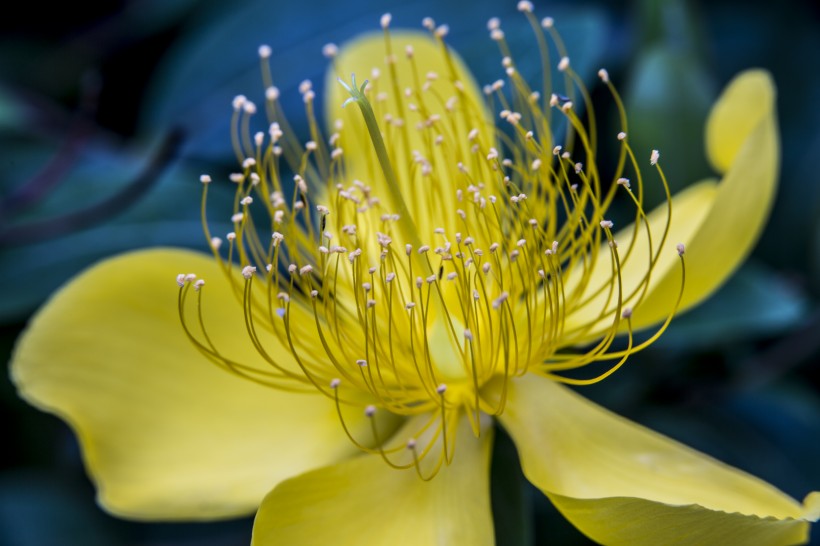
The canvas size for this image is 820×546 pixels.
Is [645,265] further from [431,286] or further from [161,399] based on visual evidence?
[161,399]

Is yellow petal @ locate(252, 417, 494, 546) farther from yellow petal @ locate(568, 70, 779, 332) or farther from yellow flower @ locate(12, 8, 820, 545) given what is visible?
yellow petal @ locate(568, 70, 779, 332)

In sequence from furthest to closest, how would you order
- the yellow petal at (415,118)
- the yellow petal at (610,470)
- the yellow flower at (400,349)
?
Answer: the yellow petal at (415,118), the yellow flower at (400,349), the yellow petal at (610,470)

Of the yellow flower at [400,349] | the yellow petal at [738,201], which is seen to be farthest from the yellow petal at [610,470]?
the yellow petal at [738,201]

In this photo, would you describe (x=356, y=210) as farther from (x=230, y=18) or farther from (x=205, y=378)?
(x=230, y=18)

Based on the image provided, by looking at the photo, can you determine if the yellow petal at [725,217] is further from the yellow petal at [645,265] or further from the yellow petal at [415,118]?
the yellow petal at [415,118]

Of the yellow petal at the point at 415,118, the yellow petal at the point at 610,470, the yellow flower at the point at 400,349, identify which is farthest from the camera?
the yellow petal at the point at 415,118

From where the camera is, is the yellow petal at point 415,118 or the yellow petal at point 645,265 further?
the yellow petal at point 415,118

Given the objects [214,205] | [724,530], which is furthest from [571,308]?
[214,205]

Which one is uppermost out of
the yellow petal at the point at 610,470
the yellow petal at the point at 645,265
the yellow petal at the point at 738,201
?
the yellow petal at the point at 738,201

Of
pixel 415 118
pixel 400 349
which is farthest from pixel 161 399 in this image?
pixel 415 118
